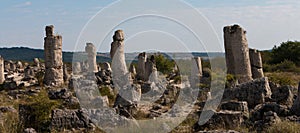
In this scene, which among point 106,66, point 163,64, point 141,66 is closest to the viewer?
point 141,66

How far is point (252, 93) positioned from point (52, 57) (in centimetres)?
1412

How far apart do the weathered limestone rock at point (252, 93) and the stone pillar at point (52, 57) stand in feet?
43.2

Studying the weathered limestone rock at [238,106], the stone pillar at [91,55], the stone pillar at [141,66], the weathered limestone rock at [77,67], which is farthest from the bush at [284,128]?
the weathered limestone rock at [77,67]

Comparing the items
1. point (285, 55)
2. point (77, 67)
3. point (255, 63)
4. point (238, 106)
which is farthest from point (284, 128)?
point (285, 55)

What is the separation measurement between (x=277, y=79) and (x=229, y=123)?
10.9 metres

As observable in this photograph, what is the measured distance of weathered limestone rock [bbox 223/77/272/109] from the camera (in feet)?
37.0

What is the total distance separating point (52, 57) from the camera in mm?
22984

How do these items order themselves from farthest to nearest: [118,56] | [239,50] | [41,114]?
[118,56] < [239,50] < [41,114]

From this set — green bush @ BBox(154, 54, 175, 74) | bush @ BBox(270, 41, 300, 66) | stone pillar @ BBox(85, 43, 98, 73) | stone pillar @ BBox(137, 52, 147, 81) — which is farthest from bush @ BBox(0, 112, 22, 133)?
bush @ BBox(270, 41, 300, 66)

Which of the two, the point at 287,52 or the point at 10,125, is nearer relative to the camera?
the point at 10,125

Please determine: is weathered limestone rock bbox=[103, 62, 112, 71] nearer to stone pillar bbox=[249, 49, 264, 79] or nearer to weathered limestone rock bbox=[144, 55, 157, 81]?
weathered limestone rock bbox=[144, 55, 157, 81]

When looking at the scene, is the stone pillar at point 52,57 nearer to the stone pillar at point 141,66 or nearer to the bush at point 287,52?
the stone pillar at point 141,66

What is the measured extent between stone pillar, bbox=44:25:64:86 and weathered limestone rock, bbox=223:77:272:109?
43.2 ft

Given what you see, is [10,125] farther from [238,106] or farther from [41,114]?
[238,106]
